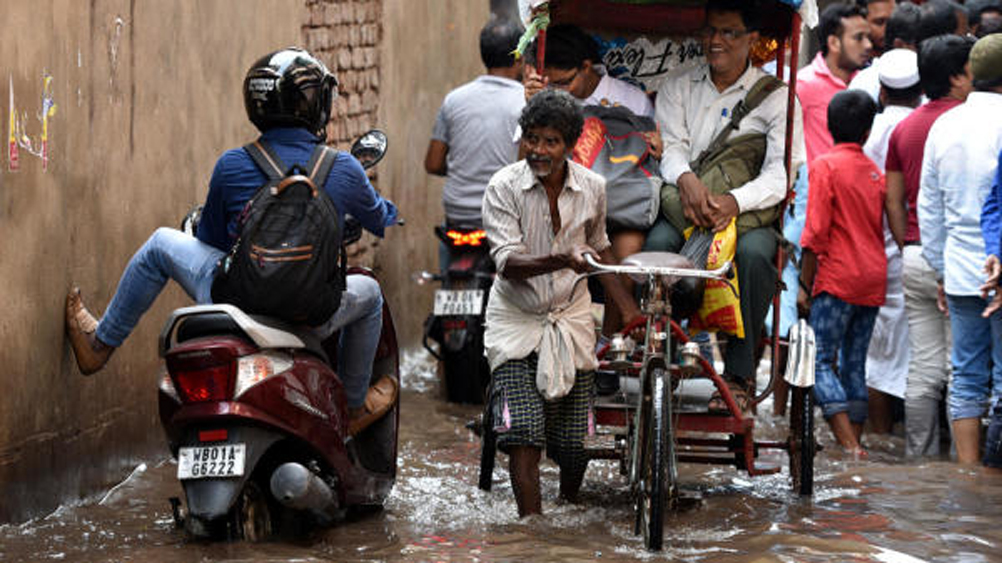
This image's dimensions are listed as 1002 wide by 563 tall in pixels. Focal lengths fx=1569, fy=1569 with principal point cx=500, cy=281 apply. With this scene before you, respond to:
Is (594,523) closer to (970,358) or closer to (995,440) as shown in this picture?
(995,440)

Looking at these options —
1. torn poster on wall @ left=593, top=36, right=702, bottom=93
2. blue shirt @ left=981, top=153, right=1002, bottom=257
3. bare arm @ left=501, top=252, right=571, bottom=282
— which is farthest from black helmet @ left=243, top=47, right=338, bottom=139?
blue shirt @ left=981, top=153, right=1002, bottom=257

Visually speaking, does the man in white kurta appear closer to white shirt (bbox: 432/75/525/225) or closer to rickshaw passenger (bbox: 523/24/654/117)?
white shirt (bbox: 432/75/525/225)

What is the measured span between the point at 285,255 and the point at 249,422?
596mm

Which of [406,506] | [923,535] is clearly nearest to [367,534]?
[406,506]

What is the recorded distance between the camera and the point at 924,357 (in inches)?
349

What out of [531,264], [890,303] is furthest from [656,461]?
[890,303]

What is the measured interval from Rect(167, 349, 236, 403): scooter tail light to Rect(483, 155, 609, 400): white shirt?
1370 mm

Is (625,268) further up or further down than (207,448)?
further up

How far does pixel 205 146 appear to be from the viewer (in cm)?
788

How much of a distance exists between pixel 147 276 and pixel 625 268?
1817 millimetres

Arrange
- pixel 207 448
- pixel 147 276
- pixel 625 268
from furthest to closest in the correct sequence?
pixel 147 276, pixel 625 268, pixel 207 448

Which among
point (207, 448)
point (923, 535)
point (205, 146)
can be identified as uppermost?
point (205, 146)

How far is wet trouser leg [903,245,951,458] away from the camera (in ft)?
29.0

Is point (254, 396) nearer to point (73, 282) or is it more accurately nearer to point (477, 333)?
point (73, 282)
